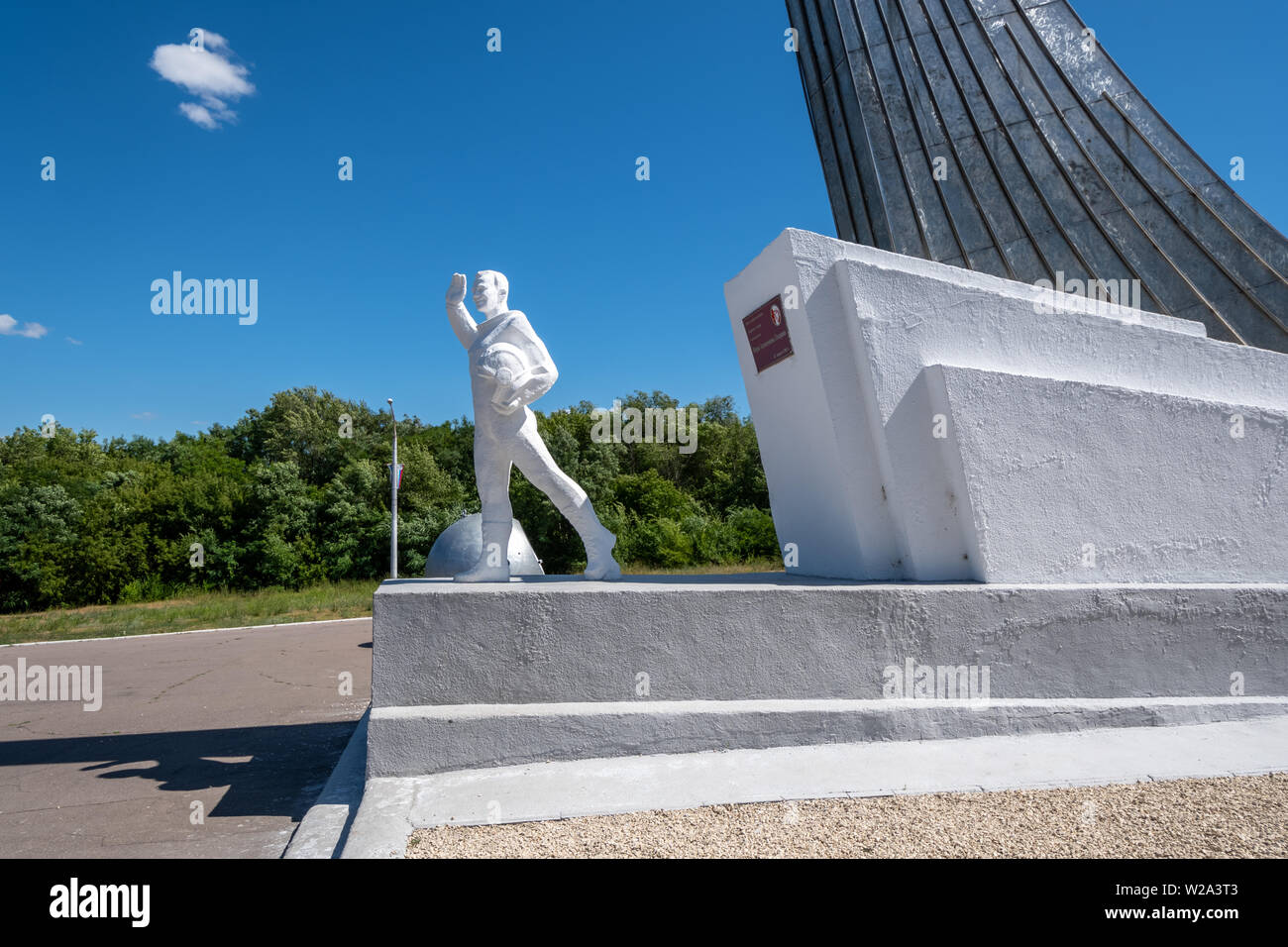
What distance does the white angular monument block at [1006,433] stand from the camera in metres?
4.97

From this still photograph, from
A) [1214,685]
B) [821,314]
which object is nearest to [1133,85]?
[821,314]

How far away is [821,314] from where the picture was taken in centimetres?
515

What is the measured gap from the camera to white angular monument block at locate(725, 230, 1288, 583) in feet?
16.3

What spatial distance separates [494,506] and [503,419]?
590 millimetres

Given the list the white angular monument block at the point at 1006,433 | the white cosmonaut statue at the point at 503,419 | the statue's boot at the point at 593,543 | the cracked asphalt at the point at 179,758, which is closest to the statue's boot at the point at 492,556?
the white cosmonaut statue at the point at 503,419

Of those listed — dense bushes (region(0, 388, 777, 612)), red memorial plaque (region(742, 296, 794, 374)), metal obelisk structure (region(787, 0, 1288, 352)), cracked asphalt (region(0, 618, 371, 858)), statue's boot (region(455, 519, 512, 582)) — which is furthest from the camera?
dense bushes (region(0, 388, 777, 612))

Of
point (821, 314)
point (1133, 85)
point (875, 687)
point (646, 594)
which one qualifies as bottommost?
point (875, 687)

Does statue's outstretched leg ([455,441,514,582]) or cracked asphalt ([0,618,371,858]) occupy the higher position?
statue's outstretched leg ([455,441,514,582])

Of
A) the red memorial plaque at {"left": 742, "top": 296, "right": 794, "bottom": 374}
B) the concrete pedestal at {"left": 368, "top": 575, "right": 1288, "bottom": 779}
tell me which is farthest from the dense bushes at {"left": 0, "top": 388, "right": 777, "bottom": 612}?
the concrete pedestal at {"left": 368, "top": 575, "right": 1288, "bottom": 779}

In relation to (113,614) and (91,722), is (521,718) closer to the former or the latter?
(91,722)

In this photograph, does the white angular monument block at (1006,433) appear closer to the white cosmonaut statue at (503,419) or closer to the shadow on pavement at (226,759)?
the white cosmonaut statue at (503,419)

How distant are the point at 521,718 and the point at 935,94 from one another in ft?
26.0

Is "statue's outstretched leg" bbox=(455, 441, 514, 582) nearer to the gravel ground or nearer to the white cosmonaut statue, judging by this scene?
the white cosmonaut statue

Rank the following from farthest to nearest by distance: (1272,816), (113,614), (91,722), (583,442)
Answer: (583,442) → (113,614) → (91,722) → (1272,816)
